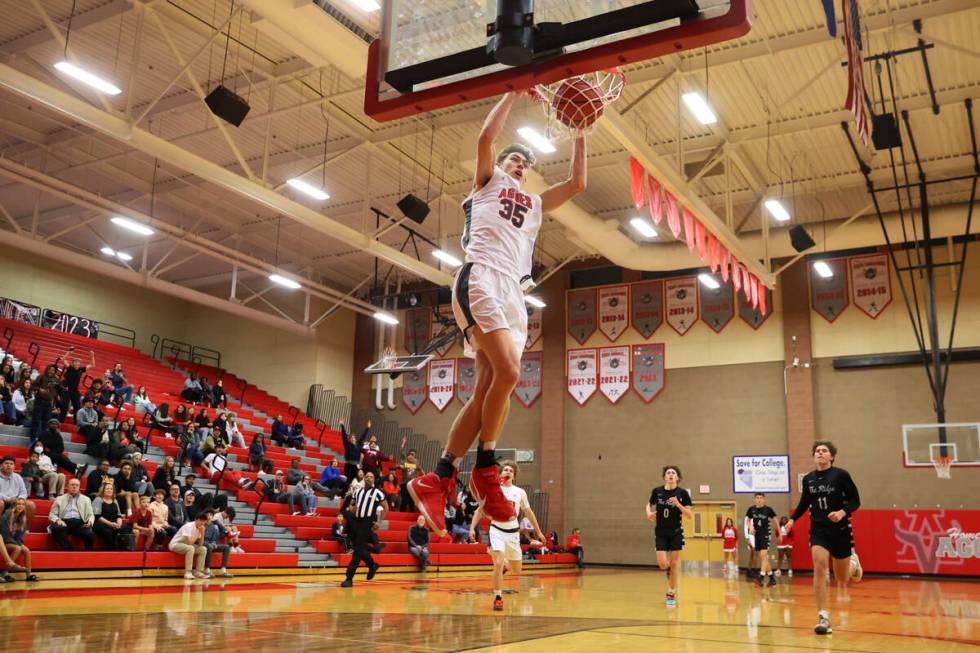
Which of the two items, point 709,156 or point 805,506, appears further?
point 709,156

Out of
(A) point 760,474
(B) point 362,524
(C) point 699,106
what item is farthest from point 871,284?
(B) point 362,524

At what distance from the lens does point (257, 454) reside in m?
19.8

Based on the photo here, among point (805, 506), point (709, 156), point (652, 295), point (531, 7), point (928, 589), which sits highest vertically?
point (709, 156)

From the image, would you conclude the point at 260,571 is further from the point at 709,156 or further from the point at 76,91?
the point at 709,156

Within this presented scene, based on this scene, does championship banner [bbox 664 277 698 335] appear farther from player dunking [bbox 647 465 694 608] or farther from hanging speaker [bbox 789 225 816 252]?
player dunking [bbox 647 465 694 608]

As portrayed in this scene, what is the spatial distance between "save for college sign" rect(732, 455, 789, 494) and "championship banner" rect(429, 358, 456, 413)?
909cm

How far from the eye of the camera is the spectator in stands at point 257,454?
19.5 metres

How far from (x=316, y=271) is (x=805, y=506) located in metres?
21.6

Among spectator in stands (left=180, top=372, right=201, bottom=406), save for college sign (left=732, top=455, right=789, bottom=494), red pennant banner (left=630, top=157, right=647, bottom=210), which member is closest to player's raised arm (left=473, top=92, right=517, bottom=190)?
red pennant banner (left=630, top=157, right=647, bottom=210)

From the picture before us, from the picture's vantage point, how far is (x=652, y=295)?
25.0 meters

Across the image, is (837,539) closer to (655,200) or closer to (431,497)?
(431,497)

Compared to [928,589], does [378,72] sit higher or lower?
higher

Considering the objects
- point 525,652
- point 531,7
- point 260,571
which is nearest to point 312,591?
point 260,571

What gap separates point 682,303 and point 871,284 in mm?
5036
